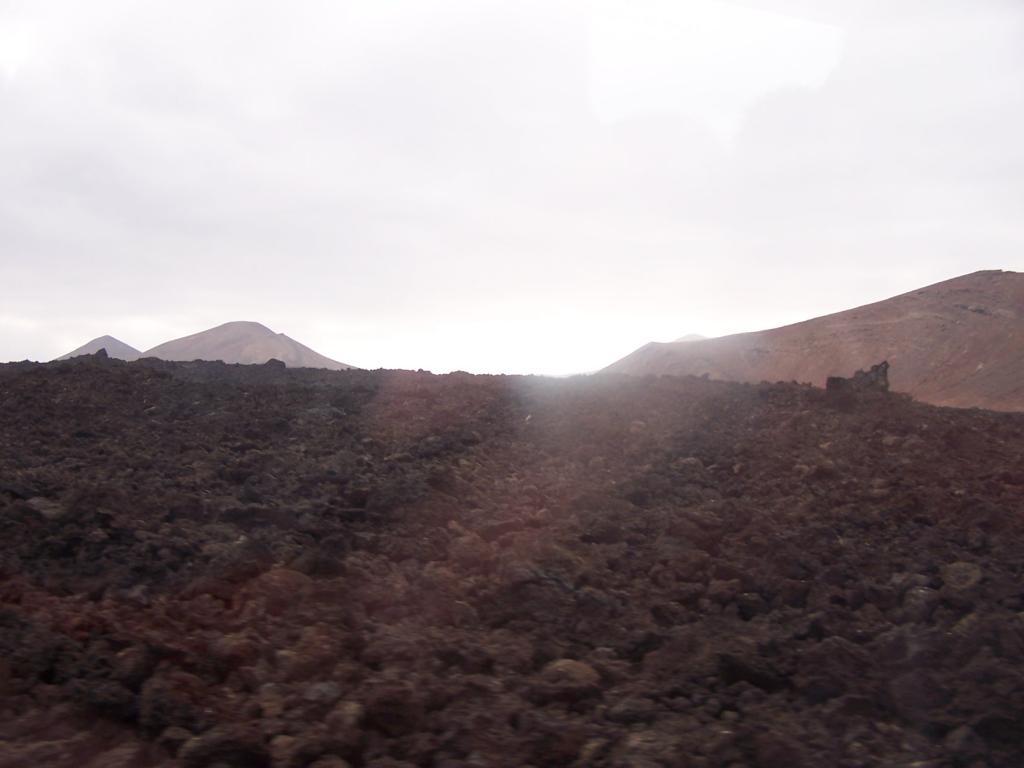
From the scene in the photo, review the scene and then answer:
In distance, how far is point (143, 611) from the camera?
17.0ft

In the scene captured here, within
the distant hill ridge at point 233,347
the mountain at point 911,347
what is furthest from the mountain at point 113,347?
the mountain at point 911,347

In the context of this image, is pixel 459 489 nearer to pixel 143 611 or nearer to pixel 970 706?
pixel 143 611

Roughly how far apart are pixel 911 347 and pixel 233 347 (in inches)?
1708

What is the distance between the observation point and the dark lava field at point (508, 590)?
4.11 metres

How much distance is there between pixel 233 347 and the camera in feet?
211

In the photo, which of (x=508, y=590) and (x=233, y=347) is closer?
(x=508, y=590)

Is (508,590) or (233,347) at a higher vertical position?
(233,347)

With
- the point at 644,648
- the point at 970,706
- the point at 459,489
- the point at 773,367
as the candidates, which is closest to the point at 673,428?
the point at 459,489

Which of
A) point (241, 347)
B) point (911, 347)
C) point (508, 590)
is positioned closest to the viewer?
point (508, 590)

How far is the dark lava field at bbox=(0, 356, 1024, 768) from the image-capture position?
411 centimetres

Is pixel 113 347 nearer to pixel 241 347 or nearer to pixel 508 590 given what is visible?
pixel 241 347

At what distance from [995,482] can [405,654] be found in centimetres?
546

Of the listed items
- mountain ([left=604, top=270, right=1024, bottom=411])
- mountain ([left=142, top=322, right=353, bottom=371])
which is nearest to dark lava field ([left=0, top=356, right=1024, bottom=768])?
mountain ([left=604, top=270, right=1024, bottom=411])

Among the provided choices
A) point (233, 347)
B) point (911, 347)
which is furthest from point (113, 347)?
point (911, 347)
